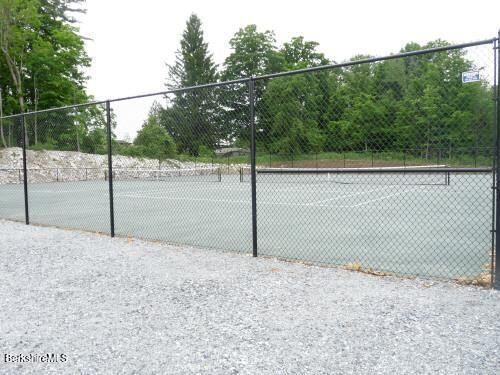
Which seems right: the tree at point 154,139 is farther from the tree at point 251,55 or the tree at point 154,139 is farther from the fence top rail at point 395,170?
the tree at point 251,55

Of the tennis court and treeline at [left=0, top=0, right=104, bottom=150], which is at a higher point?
treeline at [left=0, top=0, right=104, bottom=150]

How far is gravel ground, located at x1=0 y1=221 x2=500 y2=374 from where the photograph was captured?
277 centimetres

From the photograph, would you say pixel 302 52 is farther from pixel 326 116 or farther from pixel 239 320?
pixel 239 320

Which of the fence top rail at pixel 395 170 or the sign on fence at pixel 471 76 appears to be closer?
the sign on fence at pixel 471 76

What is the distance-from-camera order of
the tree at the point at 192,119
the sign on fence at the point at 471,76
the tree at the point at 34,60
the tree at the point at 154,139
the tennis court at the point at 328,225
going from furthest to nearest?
the tree at the point at 34,60
the tree at the point at 154,139
the tree at the point at 192,119
the tennis court at the point at 328,225
the sign on fence at the point at 471,76

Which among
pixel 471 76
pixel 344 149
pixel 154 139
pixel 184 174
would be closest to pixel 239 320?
pixel 344 149

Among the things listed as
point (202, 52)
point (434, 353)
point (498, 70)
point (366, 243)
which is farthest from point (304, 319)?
point (202, 52)

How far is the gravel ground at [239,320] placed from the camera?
9.08 ft

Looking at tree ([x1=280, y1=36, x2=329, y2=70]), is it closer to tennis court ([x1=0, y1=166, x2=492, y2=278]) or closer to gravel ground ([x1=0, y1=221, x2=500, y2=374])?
tennis court ([x1=0, y1=166, x2=492, y2=278])

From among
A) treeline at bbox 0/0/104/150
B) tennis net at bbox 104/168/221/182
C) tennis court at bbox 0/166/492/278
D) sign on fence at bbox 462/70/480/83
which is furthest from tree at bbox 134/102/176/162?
treeline at bbox 0/0/104/150

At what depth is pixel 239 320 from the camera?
11.4 ft

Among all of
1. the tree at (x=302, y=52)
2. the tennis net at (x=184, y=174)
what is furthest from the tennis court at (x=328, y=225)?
the tree at (x=302, y=52)

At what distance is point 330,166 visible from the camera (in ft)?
18.4

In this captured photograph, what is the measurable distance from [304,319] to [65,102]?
37.1m
